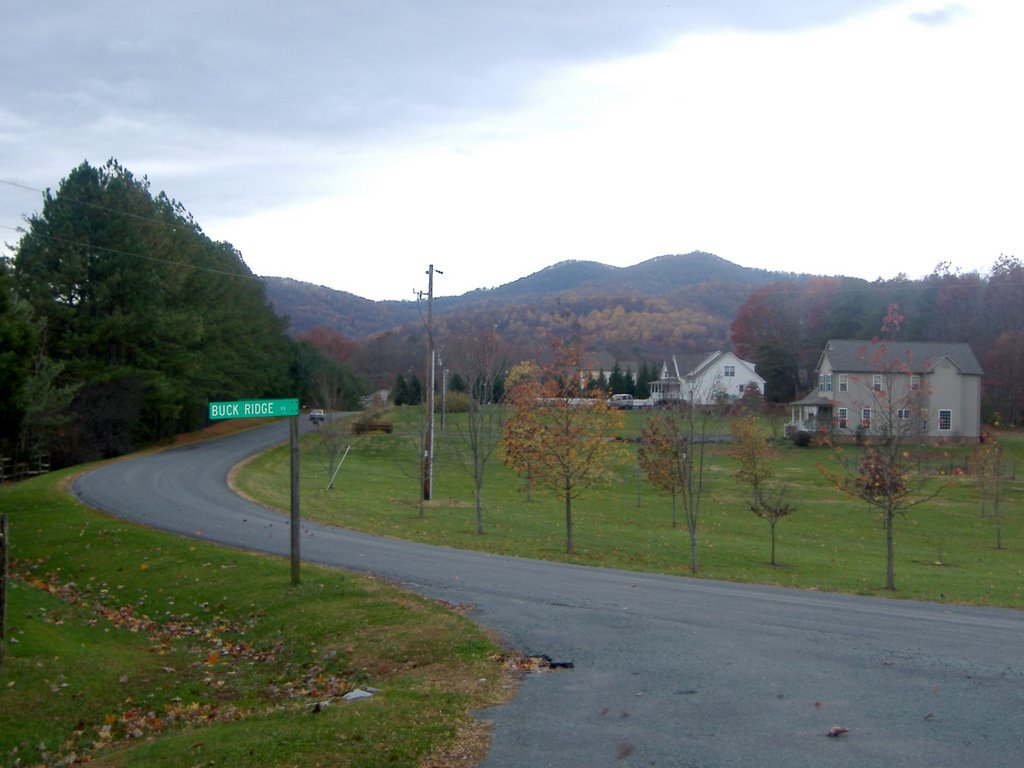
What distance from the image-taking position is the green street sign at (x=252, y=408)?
1273cm

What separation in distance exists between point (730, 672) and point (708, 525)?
24.6 m

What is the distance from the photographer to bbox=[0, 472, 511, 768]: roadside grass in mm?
6793

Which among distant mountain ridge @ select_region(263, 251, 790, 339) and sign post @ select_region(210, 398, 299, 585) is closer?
sign post @ select_region(210, 398, 299, 585)

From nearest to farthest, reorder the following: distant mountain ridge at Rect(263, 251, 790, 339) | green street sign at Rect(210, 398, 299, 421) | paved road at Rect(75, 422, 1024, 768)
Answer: paved road at Rect(75, 422, 1024, 768), green street sign at Rect(210, 398, 299, 421), distant mountain ridge at Rect(263, 251, 790, 339)

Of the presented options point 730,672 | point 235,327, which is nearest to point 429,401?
point 730,672

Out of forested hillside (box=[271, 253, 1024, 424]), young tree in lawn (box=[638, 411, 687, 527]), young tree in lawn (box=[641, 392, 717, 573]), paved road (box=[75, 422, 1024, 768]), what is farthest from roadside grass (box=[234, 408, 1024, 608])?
forested hillside (box=[271, 253, 1024, 424])

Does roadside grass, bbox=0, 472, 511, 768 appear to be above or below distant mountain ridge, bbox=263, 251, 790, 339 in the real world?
below

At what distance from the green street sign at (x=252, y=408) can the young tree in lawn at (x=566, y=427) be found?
11.6 m

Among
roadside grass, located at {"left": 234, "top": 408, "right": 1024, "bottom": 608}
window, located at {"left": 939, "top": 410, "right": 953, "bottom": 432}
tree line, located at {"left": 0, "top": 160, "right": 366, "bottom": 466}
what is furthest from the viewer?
window, located at {"left": 939, "top": 410, "right": 953, "bottom": 432}

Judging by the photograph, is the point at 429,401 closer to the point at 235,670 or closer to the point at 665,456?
the point at 665,456

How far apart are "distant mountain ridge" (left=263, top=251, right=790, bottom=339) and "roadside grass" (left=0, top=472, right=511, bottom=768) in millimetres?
96503

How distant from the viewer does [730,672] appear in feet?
29.2

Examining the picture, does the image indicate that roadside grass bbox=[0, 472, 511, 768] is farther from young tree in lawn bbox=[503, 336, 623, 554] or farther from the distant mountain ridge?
the distant mountain ridge

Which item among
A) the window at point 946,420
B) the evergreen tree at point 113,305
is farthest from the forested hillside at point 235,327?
the window at point 946,420
